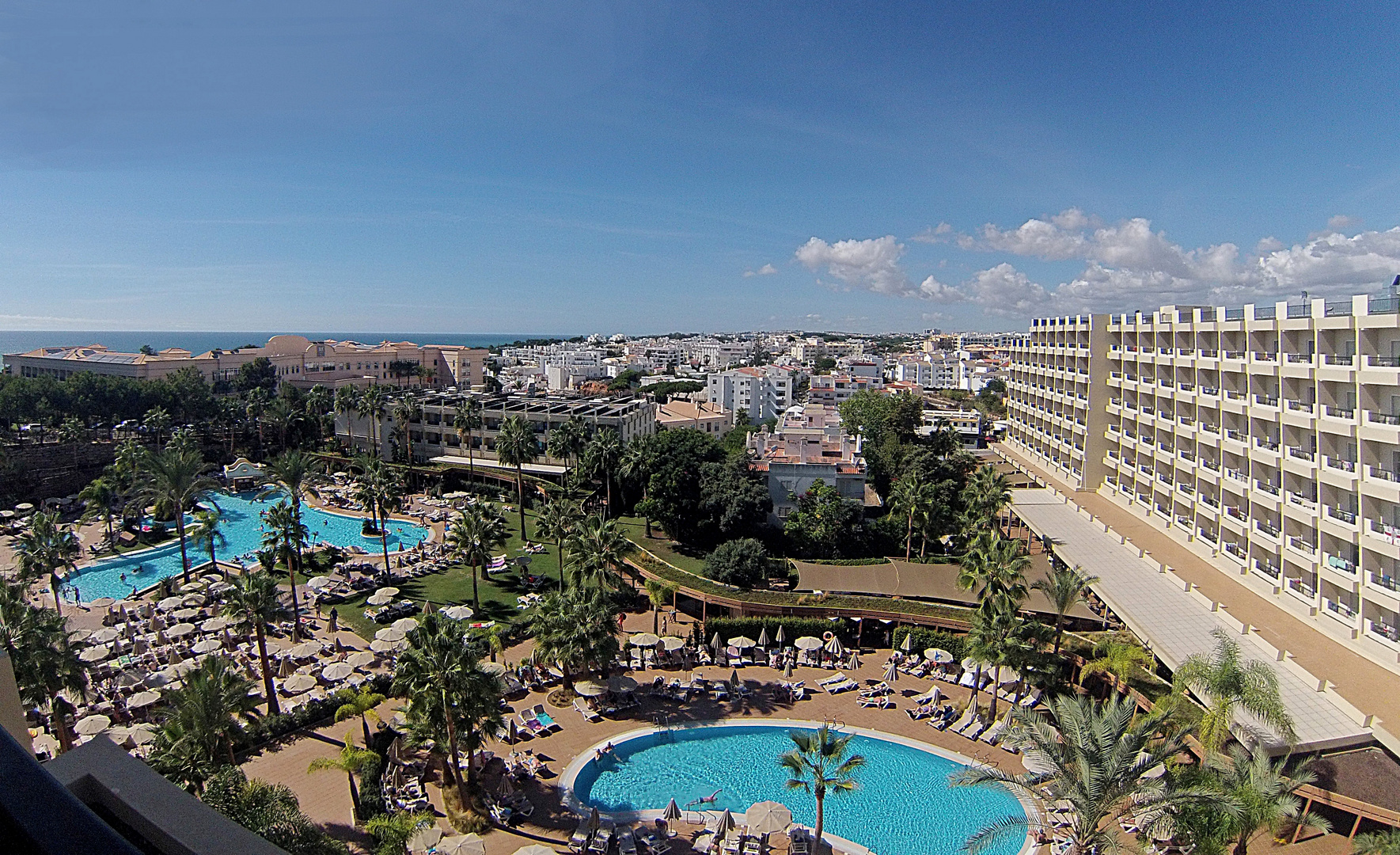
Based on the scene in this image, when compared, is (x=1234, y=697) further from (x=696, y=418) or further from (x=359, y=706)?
(x=696, y=418)

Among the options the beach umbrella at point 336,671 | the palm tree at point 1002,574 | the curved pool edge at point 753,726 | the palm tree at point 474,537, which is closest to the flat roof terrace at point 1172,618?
the palm tree at point 1002,574

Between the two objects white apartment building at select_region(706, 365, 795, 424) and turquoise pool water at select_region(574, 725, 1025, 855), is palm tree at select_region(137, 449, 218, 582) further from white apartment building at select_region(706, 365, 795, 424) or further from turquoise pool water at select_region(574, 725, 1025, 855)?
white apartment building at select_region(706, 365, 795, 424)

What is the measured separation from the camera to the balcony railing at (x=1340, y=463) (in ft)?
88.7

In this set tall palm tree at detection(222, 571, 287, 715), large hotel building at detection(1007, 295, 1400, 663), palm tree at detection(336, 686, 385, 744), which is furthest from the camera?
tall palm tree at detection(222, 571, 287, 715)

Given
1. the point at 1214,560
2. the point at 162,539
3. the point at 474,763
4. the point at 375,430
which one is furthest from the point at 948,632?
the point at 375,430

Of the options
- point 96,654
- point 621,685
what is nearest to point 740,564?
point 621,685

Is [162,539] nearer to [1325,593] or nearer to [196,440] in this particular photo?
[196,440]

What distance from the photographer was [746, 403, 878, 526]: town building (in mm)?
50344

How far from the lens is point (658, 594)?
126 ft

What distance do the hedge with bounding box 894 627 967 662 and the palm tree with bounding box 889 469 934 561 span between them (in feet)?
32.0

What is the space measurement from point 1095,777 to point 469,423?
57.3 m

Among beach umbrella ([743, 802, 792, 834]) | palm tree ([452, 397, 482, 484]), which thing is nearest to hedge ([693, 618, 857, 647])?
beach umbrella ([743, 802, 792, 834])

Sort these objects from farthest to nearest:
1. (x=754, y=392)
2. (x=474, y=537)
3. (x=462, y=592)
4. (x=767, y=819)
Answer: (x=754, y=392) < (x=462, y=592) < (x=474, y=537) < (x=767, y=819)

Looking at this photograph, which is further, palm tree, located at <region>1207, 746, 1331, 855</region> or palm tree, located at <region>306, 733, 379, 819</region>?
palm tree, located at <region>306, 733, 379, 819</region>
